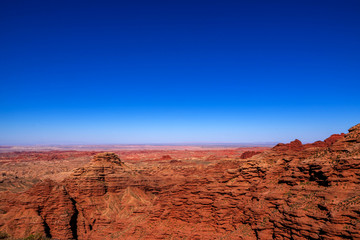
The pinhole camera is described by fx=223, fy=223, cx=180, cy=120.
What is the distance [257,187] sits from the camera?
80.4ft

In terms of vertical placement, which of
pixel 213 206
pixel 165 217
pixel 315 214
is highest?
pixel 315 214

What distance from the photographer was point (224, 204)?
25.1 meters

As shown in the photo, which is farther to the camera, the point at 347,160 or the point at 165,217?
the point at 165,217

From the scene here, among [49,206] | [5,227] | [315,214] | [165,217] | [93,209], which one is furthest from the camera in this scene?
[93,209]

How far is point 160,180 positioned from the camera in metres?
53.6

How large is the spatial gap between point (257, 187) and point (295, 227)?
681cm

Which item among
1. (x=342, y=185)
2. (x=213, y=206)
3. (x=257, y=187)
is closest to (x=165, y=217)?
(x=213, y=206)

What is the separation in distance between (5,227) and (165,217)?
77.4 ft

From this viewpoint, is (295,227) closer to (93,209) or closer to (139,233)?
(139,233)

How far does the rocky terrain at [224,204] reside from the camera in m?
17.7

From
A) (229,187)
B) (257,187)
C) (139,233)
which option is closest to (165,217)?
(139,233)

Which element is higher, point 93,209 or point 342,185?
point 342,185

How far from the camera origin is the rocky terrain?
1772 centimetres

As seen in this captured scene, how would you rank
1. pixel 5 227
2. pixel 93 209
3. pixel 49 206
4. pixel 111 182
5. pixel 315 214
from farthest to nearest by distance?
1. pixel 111 182
2. pixel 93 209
3. pixel 49 206
4. pixel 5 227
5. pixel 315 214
